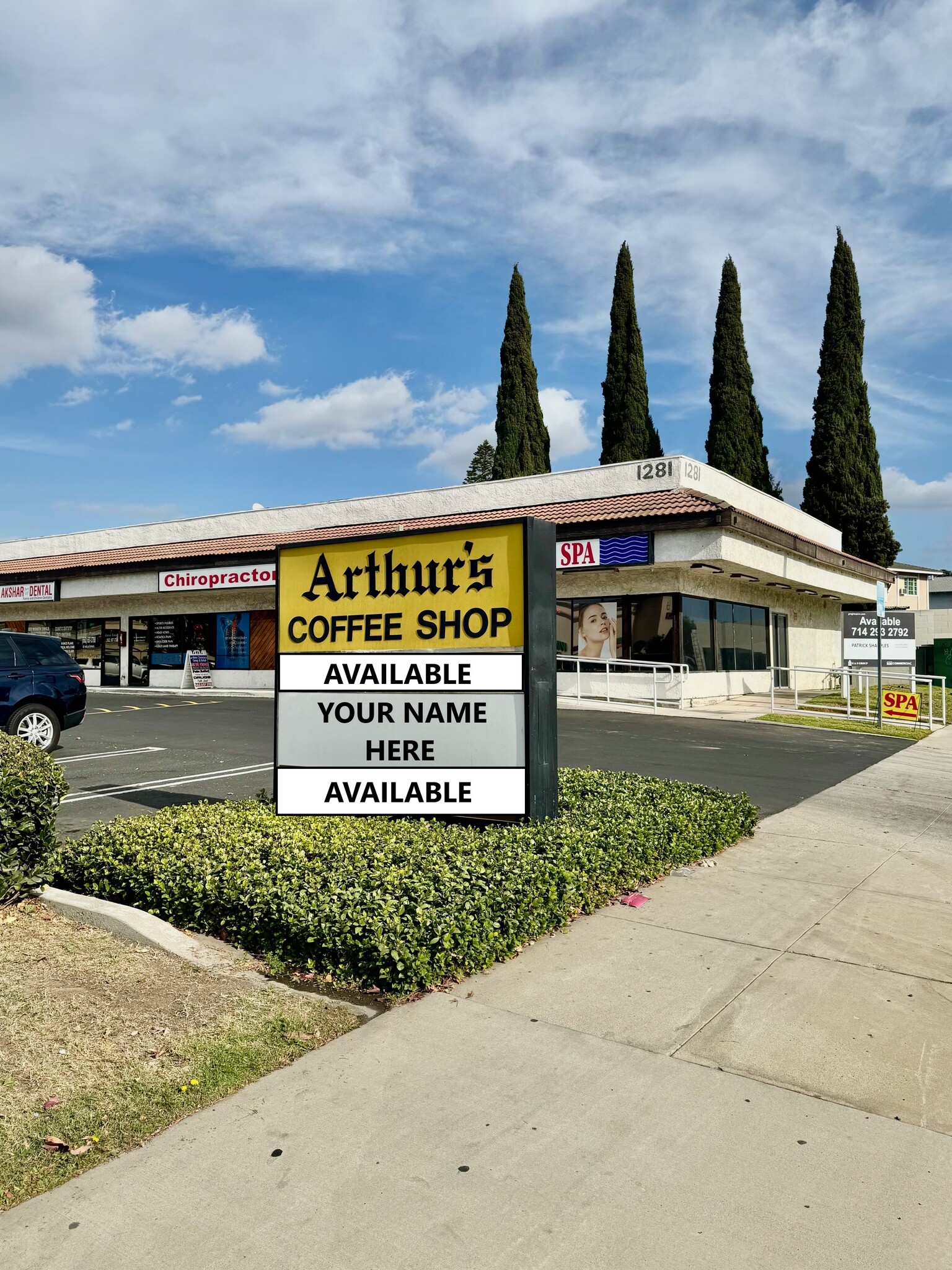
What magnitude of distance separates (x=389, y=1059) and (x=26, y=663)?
10837 mm

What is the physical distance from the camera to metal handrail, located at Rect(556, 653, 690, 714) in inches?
846

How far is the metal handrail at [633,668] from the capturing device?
21484mm

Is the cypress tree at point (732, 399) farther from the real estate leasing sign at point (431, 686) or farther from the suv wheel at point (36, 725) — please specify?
the real estate leasing sign at point (431, 686)

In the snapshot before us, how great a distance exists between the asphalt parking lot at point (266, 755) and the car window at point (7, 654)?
1443mm

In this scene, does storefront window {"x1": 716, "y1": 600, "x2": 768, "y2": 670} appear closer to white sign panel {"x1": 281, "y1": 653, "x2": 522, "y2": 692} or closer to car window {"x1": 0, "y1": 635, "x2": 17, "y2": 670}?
car window {"x1": 0, "y1": 635, "x2": 17, "y2": 670}

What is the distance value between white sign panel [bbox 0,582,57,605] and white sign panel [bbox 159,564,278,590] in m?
5.82

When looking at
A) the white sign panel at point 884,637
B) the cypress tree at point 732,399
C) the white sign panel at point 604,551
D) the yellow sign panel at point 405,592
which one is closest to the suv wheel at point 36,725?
the yellow sign panel at point 405,592

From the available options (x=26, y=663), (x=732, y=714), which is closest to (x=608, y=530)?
(x=732, y=714)

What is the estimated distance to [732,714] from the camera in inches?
787

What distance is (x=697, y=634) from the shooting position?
23.1 metres

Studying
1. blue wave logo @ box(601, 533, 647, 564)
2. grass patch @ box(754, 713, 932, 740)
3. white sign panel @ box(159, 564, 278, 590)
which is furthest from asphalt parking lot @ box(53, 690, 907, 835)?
white sign panel @ box(159, 564, 278, 590)

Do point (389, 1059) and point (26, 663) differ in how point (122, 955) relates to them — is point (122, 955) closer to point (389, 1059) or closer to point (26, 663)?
point (389, 1059)

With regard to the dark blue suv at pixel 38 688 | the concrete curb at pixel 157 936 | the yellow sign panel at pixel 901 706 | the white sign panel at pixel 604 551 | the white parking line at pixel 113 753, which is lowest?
the concrete curb at pixel 157 936

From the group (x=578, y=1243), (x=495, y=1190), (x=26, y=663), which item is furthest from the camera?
(x=26, y=663)
